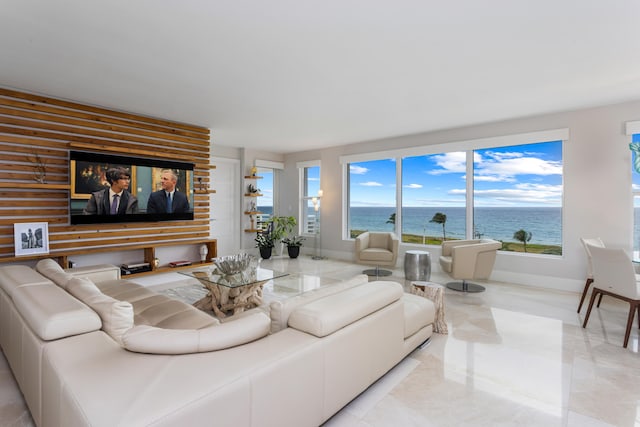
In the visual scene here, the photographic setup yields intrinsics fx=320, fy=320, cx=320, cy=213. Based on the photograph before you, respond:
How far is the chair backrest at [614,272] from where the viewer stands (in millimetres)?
2796

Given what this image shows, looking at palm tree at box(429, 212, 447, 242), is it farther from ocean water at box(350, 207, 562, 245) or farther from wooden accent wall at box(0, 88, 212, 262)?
wooden accent wall at box(0, 88, 212, 262)

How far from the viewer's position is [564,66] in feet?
10.2

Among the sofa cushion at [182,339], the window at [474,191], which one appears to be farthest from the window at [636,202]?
the sofa cushion at [182,339]

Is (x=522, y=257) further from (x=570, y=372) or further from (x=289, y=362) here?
(x=289, y=362)

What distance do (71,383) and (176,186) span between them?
430 centimetres

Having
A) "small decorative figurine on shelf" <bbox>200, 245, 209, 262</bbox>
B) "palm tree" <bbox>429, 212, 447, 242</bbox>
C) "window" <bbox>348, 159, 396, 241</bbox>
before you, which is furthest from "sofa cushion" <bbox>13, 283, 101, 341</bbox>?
"window" <bbox>348, 159, 396, 241</bbox>

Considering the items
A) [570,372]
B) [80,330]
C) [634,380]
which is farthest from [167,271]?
[634,380]

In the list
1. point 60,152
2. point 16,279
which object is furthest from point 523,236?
point 60,152

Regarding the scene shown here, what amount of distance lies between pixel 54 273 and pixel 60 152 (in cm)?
223

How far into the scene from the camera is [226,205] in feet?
23.5

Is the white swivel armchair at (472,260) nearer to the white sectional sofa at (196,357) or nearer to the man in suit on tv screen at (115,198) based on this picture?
the white sectional sofa at (196,357)

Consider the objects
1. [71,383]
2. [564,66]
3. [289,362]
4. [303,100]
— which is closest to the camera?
[71,383]

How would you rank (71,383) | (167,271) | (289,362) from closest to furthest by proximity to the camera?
(71,383) < (289,362) < (167,271)

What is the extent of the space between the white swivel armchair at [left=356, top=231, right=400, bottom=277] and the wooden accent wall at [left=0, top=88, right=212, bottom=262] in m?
3.13
